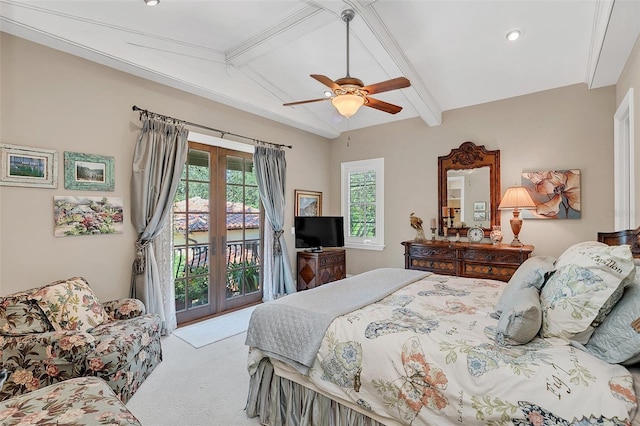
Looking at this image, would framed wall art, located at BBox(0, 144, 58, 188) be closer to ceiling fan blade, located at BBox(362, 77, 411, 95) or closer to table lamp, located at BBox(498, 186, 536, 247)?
ceiling fan blade, located at BBox(362, 77, 411, 95)

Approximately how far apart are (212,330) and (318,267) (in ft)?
6.14

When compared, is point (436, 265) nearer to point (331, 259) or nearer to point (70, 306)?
point (331, 259)

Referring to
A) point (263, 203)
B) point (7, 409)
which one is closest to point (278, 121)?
point (263, 203)

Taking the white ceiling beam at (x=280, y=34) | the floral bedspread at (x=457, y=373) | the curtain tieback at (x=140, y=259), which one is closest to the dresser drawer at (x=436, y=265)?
the floral bedspread at (x=457, y=373)

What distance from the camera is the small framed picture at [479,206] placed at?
14.3 feet

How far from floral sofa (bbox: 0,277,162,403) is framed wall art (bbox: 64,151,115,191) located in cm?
93

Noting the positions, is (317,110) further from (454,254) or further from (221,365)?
(221,365)

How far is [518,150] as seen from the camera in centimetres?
414

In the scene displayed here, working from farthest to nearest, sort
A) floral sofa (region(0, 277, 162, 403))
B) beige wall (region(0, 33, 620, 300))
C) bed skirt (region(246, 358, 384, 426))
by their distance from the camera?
1. beige wall (region(0, 33, 620, 300))
2. floral sofa (region(0, 277, 162, 403))
3. bed skirt (region(246, 358, 384, 426))

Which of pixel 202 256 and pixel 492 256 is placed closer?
pixel 492 256

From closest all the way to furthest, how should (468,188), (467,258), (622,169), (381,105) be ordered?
(381,105) < (622,169) < (467,258) < (468,188)

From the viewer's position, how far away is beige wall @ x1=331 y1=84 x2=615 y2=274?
12.0 feet

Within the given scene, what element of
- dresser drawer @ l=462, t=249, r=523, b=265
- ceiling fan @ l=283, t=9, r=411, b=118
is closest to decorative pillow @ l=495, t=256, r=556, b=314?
ceiling fan @ l=283, t=9, r=411, b=118

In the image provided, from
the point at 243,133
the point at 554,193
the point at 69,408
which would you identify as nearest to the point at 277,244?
the point at 243,133
